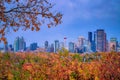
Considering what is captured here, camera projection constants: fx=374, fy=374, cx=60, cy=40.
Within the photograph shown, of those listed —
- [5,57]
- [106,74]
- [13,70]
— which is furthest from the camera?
[5,57]

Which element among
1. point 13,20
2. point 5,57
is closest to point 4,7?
point 13,20

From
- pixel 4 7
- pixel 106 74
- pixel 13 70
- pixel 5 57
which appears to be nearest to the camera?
pixel 106 74

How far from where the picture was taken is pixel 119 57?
18562 mm

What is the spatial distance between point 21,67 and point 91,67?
199 inches

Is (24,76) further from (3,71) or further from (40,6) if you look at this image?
(40,6)

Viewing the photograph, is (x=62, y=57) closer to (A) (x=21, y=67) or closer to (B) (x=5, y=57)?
(A) (x=21, y=67)

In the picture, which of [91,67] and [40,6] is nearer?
[91,67]

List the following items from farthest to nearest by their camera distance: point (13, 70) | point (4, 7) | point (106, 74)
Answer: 1. point (13, 70)
2. point (4, 7)
3. point (106, 74)

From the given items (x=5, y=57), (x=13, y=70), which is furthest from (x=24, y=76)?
(x=5, y=57)

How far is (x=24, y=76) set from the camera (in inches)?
750

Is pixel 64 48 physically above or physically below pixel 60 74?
above

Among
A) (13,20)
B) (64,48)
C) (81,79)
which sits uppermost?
(13,20)

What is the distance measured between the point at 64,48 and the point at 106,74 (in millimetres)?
3439

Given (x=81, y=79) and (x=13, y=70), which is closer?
(x=81, y=79)
